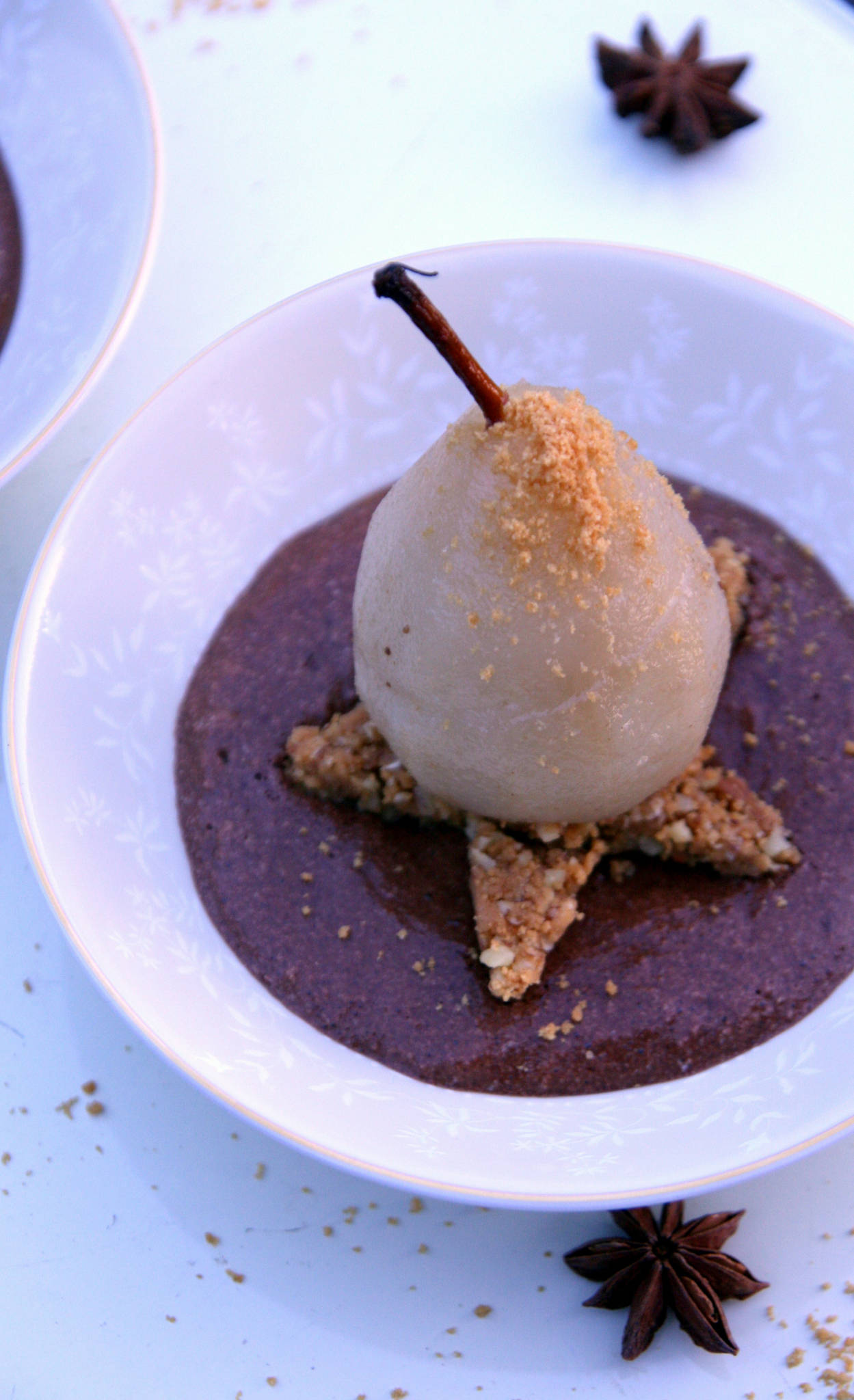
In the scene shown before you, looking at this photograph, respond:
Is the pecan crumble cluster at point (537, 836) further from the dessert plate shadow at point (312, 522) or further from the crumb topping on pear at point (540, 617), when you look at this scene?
the dessert plate shadow at point (312, 522)

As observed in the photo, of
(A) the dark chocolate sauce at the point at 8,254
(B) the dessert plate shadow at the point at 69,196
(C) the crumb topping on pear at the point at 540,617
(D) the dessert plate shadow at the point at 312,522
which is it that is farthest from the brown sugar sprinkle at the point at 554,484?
(A) the dark chocolate sauce at the point at 8,254

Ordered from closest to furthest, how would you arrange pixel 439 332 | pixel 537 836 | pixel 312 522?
pixel 439 332, pixel 537 836, pixel 312 522

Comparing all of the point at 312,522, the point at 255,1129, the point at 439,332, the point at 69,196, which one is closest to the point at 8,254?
the point at 69,196

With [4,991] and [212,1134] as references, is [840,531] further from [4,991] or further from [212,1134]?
[4,991]

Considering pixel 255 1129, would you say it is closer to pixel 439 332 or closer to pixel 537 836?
pixel 537 836

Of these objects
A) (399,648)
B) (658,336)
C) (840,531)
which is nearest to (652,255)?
(658,336)

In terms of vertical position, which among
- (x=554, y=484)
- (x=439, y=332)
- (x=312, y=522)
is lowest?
(x=312, y=522)
